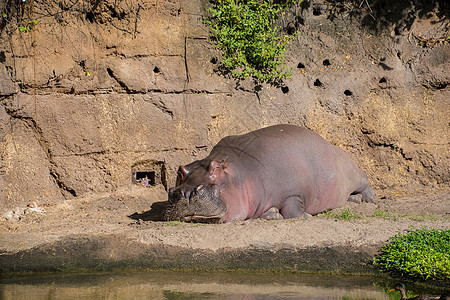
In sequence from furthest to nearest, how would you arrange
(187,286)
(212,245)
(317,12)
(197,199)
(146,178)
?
(317,12) → (146,178) → (197,199) → (212,245) → (187,286)

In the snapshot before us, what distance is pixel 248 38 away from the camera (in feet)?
28.7

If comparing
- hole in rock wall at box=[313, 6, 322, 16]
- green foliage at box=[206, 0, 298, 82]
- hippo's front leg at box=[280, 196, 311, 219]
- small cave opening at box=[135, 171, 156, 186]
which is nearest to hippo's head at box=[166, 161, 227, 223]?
hippo's front leg at box=[280, 196, 311, 219]

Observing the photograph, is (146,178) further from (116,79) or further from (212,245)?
(212,245)

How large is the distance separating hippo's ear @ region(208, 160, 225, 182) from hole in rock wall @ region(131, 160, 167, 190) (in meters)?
1.84

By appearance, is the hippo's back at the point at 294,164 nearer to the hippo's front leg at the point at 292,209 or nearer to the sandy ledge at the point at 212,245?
the hippo's front leg at the point at 292,209

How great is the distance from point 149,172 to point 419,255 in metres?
4.89

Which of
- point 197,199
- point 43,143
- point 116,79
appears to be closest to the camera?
point 197,199

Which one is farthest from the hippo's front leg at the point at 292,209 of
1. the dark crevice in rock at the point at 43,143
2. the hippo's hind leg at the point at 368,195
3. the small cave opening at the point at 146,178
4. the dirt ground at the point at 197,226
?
the dark crevice in rock at the point at 43,143

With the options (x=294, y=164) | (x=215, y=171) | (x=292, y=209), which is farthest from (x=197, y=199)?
(x=294, y=164)

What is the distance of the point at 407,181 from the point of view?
30.0 ft

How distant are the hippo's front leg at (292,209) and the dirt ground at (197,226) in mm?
672

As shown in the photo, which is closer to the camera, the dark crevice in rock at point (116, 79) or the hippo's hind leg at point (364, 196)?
the dark crevice in rock at point (116, 79)

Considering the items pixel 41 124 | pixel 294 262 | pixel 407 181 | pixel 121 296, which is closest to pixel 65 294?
pixel 121 296

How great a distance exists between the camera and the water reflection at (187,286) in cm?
453
